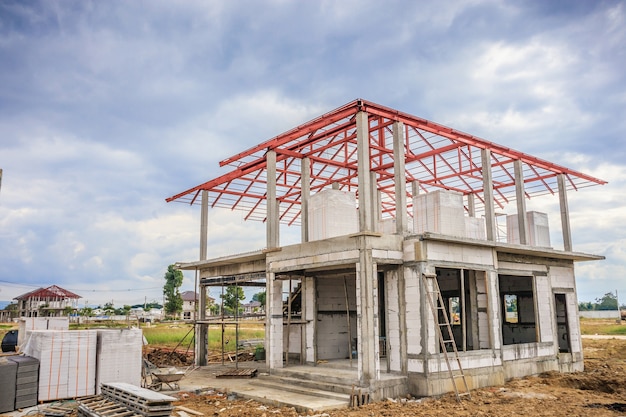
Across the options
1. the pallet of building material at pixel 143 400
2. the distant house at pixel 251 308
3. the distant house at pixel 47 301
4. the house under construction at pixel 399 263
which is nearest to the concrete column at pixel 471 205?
the house under construction at pixel 399 263

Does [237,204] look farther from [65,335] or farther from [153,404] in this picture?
[153,404]

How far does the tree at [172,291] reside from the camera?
65.6 metres

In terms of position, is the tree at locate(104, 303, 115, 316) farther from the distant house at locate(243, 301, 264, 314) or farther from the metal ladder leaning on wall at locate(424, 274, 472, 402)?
the metal ladder leaning on wall at locate(424, 274, 472, 402)

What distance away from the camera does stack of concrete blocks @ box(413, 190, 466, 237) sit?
16.2 metres

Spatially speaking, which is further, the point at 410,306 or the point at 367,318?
the point at 410,306

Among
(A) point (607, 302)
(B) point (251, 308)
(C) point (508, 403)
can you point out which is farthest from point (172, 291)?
(A) point (607, 302)

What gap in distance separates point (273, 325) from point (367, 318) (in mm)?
4444

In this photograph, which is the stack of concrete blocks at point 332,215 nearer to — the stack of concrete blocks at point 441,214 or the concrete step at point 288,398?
the stack of concrete blocks at point 441,214

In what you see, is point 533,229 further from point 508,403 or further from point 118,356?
point 118,356

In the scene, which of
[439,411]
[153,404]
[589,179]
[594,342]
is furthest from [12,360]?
[594,342]

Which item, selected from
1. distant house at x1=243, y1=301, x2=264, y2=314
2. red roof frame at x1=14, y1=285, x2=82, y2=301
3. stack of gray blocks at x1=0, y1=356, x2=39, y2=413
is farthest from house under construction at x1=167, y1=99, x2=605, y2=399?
red roof frame at x1=14, y1=285, x2=82, y2=301

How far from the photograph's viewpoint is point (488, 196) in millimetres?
17594

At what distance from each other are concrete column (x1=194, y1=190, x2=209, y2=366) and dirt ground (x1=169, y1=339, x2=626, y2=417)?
21.7 ft

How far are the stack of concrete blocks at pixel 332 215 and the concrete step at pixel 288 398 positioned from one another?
185 inches
